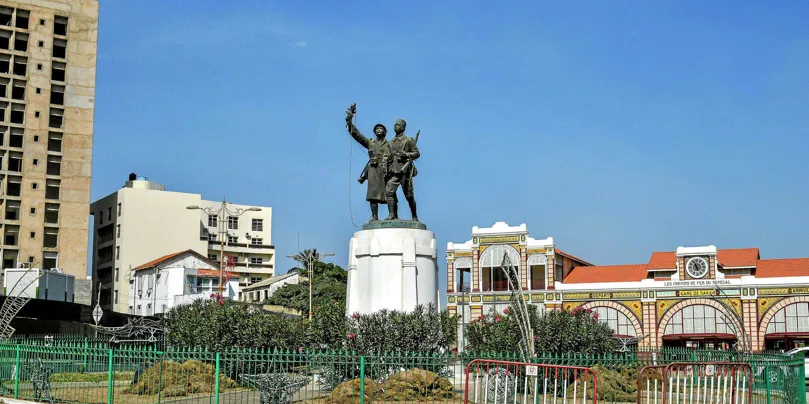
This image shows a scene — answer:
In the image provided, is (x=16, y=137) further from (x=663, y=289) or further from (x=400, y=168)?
(x=400, y=168)

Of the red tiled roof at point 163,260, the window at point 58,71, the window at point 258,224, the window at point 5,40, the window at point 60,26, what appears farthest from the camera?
the window at point 258,224

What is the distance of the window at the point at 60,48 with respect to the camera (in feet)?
253

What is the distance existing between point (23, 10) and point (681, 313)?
185 ft

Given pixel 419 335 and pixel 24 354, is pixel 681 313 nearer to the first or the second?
pixel 419 335

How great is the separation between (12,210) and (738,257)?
179 ft

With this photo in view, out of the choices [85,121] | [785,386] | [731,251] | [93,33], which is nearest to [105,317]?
[85,121]

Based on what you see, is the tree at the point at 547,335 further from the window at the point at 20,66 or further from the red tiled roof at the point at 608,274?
the window at the point at 20,66

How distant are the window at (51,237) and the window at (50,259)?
0.68 m

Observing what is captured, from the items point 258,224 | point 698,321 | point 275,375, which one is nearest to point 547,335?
point 275,375

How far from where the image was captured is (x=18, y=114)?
2960 inches

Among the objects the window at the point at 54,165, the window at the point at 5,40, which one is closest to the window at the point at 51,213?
the window at the point at 54,165

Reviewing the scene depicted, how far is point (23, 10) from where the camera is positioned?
75938 millimetres

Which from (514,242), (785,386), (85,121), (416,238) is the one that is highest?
(85,121)

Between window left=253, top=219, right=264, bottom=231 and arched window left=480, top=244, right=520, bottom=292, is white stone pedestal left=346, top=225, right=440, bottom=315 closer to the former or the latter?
arched window left=480, top=244, right=520, bottom=292
